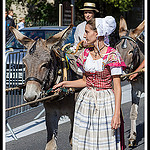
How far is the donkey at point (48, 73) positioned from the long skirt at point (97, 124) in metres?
0.66

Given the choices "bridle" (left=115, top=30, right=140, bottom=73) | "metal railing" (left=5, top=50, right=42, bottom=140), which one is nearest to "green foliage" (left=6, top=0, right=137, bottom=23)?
"metal railing" (left=5, top=50, right=42, bottom=140)

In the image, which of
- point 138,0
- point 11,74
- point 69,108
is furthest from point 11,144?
point 138,0

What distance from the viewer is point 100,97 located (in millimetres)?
4523

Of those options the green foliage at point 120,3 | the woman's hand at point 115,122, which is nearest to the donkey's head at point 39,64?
the woman's hand at point 115,122

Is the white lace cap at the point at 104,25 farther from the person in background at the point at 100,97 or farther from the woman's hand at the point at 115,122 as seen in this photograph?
the woman's hand at the point at 115,122

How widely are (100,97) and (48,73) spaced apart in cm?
89

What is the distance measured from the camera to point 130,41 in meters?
7.07

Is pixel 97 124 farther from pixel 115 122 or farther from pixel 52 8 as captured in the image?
pixel 52 8

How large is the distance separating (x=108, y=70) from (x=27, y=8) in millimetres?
22662

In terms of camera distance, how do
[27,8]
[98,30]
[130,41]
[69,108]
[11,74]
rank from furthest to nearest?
[27,8] < [11,74] < [130,41] < [69,108] < [98,30]

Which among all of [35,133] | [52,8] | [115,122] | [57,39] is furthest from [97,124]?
[52,8]

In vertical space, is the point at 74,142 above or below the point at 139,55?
below

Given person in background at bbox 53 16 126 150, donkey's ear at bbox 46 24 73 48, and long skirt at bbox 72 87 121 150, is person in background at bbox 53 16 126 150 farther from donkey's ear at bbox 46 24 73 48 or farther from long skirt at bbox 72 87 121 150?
donkey's ear at bbox 46 24 73 48

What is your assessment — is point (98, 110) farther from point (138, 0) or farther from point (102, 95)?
point (138, 0)
